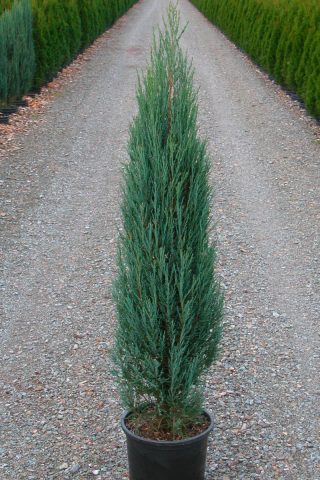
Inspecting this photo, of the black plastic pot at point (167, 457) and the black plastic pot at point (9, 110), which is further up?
the black plastic pot at point (9, 110)

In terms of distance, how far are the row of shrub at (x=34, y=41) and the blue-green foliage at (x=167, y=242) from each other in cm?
868

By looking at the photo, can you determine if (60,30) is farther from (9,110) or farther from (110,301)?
(110,301)

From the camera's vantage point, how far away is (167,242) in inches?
114

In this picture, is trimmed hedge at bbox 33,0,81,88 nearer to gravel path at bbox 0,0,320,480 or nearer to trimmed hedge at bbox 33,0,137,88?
trimmed hedge at bbox 33,0,137,88

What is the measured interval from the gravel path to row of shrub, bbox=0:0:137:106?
1.08 metres

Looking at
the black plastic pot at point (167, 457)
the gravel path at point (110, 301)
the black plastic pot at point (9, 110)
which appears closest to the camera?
the black plastic pot at point (167, 457)

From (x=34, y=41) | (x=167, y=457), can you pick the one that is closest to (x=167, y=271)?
(x=167, y=457)

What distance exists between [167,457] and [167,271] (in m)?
0.85

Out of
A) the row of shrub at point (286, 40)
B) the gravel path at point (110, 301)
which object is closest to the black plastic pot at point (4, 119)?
the gravel path at point (110, 301)

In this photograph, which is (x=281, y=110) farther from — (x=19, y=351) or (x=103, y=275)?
(x=19, y=351)

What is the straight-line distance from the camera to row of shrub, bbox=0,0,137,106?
36.9 feet

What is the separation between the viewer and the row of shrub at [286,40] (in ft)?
37.1

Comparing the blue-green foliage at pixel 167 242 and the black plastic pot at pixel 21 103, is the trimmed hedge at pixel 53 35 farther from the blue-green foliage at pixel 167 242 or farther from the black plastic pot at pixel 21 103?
the blue-green foliage at pixel 167 242

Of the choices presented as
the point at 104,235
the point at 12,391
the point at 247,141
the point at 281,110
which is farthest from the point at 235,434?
the point at 281,110
